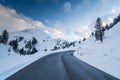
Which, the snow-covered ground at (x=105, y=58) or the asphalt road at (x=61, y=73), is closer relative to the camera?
the asphalt road at (x=61, y=73)

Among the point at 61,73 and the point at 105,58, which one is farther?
the point at 105,58

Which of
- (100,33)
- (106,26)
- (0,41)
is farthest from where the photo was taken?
(106,26)

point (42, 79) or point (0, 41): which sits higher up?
point (0, 41)

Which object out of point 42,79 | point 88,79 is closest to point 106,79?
point 88,79

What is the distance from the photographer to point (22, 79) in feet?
24.6

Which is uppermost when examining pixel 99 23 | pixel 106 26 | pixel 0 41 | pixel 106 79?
pixel 106 26

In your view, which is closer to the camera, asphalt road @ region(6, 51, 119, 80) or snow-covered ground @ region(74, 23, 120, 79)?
asphalt road @ region(6, 51, 119, 80)

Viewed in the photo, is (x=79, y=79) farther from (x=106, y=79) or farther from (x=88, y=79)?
(x=106, y=79)

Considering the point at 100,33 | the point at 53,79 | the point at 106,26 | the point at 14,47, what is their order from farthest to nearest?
the point at 106,26 < the point at 14,47 < the point at 100,33 < the point at 53,79

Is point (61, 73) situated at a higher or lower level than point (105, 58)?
lower

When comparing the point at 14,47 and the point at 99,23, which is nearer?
the point at 99,23

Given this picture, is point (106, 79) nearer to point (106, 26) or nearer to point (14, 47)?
point (14, 47)

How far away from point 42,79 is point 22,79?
1.18 metres

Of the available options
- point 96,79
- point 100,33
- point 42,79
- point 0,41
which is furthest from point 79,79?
point 0,41
